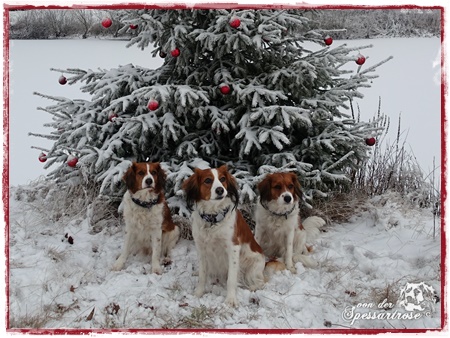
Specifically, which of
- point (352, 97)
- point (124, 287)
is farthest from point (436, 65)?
point (124, 287)

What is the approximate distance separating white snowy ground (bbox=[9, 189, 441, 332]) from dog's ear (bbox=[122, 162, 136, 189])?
2.30 feet

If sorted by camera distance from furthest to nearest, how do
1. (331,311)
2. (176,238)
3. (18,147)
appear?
1. (176,238)
2. (18,147)
3. (331,311)

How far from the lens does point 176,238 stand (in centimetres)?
464

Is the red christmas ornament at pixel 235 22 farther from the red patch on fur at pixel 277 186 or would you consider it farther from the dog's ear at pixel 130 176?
the dog's ear at pixel 130 176

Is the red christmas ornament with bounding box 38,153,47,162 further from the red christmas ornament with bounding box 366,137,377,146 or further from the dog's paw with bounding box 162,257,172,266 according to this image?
the red christmas ornament with bounding box 366,137,377,146

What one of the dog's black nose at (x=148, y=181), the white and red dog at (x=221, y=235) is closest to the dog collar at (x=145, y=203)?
the dog's black nose at (x=148, y=181)

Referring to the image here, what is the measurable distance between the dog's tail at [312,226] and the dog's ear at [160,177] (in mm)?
1335

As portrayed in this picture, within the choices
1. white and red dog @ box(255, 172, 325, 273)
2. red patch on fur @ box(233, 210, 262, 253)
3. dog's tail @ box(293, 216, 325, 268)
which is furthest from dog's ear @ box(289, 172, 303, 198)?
red patch on fur @ box(233, 210, 262, 253)

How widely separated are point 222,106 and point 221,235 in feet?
4.69

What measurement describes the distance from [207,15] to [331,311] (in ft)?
8.90

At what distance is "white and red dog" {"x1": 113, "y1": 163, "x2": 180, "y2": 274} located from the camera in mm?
4234

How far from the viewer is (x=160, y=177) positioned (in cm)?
430

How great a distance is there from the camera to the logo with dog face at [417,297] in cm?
396

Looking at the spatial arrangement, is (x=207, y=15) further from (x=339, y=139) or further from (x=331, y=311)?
(x=331, y=311)
